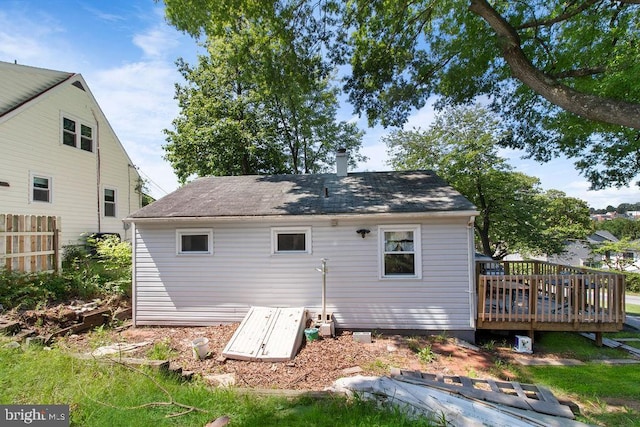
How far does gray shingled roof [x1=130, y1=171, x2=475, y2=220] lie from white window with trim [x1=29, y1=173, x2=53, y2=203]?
19.8ft

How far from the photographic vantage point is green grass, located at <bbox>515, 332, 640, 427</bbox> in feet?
13.0

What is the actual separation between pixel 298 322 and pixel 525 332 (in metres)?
5.72

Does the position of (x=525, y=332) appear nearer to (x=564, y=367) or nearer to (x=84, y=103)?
(x=564, y=367)

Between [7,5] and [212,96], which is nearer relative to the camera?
[7,5]

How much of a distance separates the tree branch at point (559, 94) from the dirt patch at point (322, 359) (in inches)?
200

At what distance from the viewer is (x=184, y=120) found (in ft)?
60.1

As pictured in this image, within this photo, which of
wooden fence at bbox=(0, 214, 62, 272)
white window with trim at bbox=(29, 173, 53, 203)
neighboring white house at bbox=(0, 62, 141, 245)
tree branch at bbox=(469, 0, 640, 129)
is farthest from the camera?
white window with trim at bbox=(29, 173, 53, 203)

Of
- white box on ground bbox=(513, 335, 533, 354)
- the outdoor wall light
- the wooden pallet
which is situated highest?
the outdoor wall light

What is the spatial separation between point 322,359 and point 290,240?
2765 millimetres

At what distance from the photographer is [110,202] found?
1382 cm

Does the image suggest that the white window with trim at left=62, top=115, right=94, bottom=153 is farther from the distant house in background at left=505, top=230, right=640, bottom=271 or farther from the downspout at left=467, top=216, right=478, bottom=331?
the distant house in background at left=505, top=230, right=640, bottom=271

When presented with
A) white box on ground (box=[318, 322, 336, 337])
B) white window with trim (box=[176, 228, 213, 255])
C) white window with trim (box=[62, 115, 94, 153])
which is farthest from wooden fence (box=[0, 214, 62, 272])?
white box on ground (box=[318, 322, 336, 337])

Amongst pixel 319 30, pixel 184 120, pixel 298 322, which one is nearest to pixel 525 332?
pixel 298 322

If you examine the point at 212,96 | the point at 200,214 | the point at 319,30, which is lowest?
the point at 200,214
